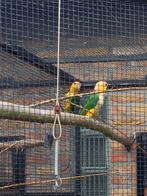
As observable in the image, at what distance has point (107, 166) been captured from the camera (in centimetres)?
210

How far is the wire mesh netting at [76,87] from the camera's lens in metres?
1.68

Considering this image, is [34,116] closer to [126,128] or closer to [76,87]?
[76,87]

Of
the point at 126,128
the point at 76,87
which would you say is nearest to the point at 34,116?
the point at 76,87

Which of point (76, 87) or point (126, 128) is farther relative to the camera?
point (126, 128)

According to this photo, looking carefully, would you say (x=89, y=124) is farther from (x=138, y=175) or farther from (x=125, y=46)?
(x=138, y=175)

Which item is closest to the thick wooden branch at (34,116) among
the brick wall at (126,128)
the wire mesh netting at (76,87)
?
the wire mesh netting at (76,87)

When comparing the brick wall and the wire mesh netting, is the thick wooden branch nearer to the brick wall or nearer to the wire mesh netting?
the wire mesh netting

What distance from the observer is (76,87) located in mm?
1876

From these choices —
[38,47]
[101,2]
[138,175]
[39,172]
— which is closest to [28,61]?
[38,47]

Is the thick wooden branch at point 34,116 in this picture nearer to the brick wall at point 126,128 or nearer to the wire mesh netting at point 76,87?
the wire mesh netting at point 76,87

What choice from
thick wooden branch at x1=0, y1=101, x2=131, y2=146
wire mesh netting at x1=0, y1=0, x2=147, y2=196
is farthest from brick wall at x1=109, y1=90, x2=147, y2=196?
thick wooden branch at x1=0, y1=101, x2=131, y2=146

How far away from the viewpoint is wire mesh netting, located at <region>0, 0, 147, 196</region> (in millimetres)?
1682

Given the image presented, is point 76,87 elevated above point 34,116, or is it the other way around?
point 76,87

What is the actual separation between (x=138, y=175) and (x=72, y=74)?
0.48m
